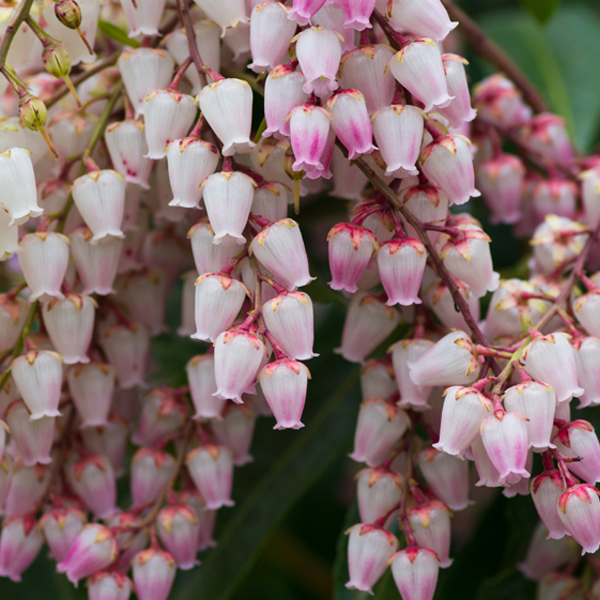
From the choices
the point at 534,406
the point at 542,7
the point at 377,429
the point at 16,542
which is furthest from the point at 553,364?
the point at 542,7

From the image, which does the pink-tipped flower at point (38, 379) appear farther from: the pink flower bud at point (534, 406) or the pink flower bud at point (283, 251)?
the pink flower bud at point (534, 406)

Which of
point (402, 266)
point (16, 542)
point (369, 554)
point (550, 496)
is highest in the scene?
point (402, 266)

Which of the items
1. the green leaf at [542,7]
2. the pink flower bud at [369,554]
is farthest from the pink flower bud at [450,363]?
the green leaf at [542,7]

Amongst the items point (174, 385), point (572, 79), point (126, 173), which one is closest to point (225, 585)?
point (174, 385)

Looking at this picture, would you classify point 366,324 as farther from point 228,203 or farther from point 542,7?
point 542,7

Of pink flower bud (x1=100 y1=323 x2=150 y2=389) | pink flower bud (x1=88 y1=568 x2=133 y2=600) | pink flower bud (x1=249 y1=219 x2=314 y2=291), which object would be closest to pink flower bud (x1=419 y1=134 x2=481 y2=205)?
pink flower bud (x1=249 y1=219 x2=314 y2=291)
